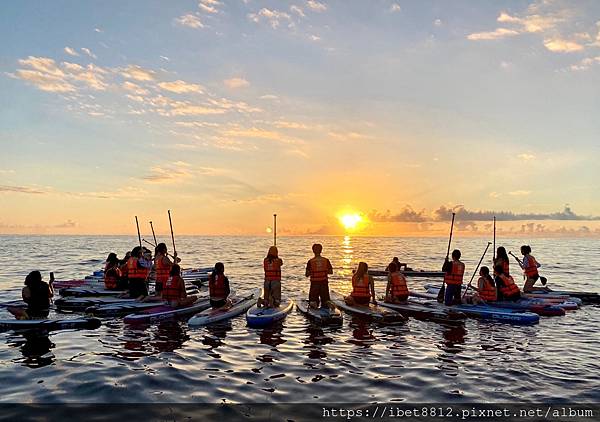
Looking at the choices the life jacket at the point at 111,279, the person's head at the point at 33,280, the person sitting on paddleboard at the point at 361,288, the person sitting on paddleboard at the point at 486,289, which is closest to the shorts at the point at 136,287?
the life jacket at the point at 111,279

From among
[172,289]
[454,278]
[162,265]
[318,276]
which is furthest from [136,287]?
[454,278]

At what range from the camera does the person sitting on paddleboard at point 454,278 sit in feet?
60.8

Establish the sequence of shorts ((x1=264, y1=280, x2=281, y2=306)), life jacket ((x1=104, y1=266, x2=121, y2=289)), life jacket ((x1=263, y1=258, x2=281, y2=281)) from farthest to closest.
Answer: life jacket ((x1=104, y1=266, x2=121, y2=289))
shorts ((x1=264, y1=280, x2=281, y2=306))
life jacket ((x1=263, y1=258, x2=281, y2=281))

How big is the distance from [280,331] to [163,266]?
6.77 metres

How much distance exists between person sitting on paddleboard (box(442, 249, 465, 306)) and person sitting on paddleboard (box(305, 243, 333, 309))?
4916 mm

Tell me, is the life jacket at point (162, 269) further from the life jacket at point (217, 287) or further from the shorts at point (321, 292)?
the shorts at point (321, 292)

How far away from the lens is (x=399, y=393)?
9867 millimetres

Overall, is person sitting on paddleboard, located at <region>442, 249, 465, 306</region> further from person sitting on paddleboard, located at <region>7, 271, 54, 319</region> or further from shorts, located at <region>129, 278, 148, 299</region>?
person sitting on paddleboard, located at <region>7, 271, 54, 319</region>

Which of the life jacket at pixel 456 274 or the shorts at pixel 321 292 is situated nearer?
the shorts at pixel 321 292

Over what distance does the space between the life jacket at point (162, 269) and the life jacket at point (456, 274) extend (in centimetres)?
1214

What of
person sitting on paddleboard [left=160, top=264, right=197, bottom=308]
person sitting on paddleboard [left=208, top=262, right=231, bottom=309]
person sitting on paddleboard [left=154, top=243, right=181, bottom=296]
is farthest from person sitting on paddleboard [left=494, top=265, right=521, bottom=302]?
person sitting on paddleboard [left=154, top=243, right=181, bottom=296]

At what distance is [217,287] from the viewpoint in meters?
18.7

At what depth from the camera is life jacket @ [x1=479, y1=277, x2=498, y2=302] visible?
19688 mm

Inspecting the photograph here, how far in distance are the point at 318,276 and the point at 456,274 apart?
5836 mm
